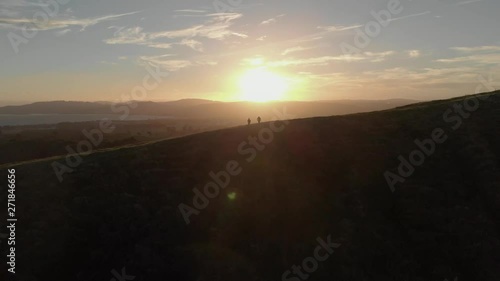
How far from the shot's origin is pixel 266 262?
27.3 meters

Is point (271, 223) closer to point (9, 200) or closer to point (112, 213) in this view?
point (112, 213)

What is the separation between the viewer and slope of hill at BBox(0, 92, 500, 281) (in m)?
26.6

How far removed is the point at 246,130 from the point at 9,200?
23.3m

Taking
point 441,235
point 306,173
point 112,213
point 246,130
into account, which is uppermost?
point 246,130

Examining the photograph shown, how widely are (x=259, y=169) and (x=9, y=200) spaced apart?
20.4m

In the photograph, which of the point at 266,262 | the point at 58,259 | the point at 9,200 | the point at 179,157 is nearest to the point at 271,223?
the point at 266,262

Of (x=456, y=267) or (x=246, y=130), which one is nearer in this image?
(x=456, y=267)

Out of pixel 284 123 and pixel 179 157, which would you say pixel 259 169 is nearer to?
pixel 179 157

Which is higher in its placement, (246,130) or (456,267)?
(246,130)

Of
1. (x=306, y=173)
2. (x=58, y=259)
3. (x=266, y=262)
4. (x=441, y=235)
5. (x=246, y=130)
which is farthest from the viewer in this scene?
(x=246, y=130)

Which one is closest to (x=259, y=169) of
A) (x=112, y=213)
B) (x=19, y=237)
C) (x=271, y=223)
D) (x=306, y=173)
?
(x=306, y=173)

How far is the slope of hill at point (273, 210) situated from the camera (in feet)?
87.3

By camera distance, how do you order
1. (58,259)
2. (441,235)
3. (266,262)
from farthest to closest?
1. (441,235)
2. (266,262)
3. (58,259)

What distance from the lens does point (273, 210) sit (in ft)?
104
